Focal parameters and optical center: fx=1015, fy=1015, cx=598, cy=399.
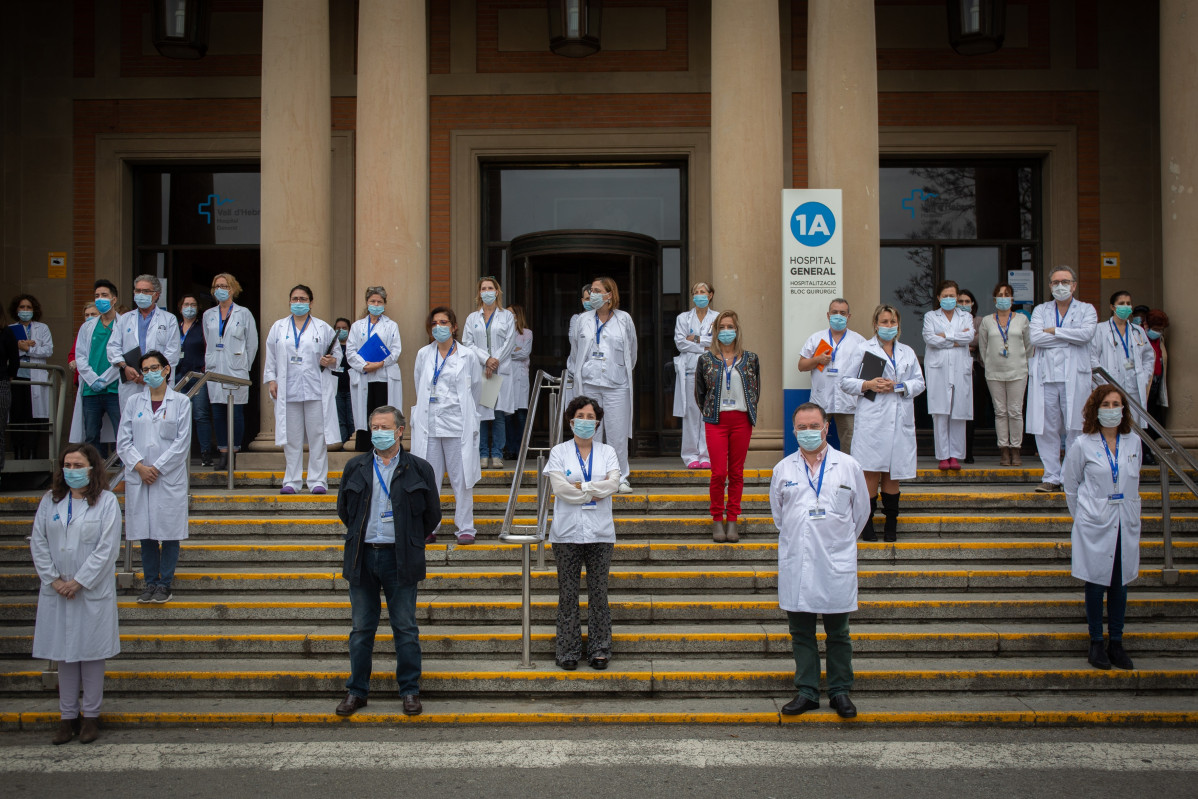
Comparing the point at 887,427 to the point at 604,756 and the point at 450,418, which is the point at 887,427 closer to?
the point at 450,418

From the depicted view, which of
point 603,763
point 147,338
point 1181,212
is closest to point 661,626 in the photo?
point 603,763

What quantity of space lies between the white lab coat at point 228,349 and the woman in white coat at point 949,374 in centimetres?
739

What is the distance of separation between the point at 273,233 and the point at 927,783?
8717 mm

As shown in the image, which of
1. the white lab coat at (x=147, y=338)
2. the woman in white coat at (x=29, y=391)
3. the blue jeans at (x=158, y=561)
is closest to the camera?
the blue jeans at (x=158, y=561)

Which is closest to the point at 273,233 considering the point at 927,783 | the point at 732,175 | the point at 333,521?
the point at 333,521

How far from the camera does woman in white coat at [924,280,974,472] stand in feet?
34.8

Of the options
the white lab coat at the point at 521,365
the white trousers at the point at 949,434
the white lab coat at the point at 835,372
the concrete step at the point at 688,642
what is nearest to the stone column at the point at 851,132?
the white trousers at the point at 949,434

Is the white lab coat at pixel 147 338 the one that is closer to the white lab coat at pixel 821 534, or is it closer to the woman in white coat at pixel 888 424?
the woman in white coat at pixel 888 424

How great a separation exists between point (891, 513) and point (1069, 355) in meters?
2.64

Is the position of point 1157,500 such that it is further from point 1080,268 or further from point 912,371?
point 1080,268

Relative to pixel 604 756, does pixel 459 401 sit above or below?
above

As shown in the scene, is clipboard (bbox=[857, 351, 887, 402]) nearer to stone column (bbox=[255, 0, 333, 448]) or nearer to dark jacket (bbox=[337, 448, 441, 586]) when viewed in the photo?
dark jacket (bbox=[337, 448, 441, 586])

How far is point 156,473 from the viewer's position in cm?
772

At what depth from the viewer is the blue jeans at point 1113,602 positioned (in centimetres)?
678
